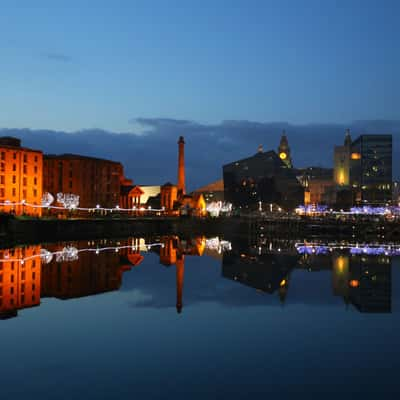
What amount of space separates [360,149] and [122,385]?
16986cm

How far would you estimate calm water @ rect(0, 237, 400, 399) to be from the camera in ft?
30.3

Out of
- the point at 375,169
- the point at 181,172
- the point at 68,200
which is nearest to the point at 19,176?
the point at 68,200

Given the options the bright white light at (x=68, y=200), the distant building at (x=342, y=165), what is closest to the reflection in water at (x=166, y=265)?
the bright white light at (x=68, y=200)

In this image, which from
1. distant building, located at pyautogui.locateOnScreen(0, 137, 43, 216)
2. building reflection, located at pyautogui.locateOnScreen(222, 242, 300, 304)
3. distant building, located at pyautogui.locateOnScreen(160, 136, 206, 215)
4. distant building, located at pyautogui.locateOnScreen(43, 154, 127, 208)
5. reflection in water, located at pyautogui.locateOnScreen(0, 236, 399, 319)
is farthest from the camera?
distant building, located at pyautogui.locateOnScreen(160, 136, 206, 215)

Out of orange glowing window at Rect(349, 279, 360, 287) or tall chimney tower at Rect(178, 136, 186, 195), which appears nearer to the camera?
orange glowing window at Rect(349, 279, 360, 287)

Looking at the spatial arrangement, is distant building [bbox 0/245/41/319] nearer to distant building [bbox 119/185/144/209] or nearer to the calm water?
the calm water

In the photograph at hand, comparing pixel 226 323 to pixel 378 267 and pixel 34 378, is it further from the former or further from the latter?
pixel 378 267

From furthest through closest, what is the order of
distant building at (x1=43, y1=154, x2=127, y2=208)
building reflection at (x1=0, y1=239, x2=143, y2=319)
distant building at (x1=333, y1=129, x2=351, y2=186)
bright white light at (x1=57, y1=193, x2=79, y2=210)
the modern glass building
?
1. distant building at (x1=333, y1=129, x2=351, y2=186)
2. the modern glass building
3. distant building at (x1=43, y1=154, x2=127, y2=208)
4. bright white light at (x1=57, y1=193, x2=79, y2=210)
5. building reflection at (x1=0, y1=239, x2=143, y2=319)

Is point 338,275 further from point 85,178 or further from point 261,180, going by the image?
point 261,180

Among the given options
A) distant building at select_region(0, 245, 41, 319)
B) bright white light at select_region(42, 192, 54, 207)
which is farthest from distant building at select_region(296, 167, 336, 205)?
distant building at select_region(0, 245, 41, 319)

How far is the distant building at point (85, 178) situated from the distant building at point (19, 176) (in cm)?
773

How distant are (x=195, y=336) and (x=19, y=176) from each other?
215 feet

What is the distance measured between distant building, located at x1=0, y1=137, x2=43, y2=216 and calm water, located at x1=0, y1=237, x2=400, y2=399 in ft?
158

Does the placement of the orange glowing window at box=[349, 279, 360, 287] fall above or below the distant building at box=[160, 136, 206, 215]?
below
